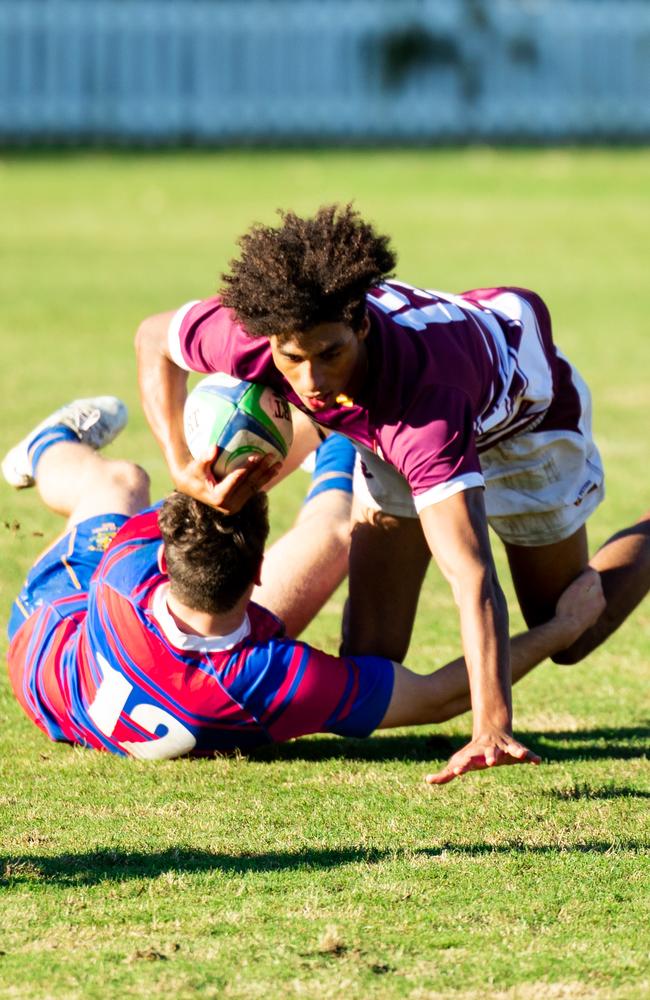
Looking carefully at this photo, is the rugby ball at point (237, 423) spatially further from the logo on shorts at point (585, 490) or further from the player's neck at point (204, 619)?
the logo on shorts at point (585, 490)

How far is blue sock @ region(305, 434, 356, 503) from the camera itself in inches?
288

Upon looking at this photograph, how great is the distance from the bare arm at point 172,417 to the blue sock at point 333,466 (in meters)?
1.13

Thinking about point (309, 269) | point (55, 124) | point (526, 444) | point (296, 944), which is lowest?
point (55, 124)

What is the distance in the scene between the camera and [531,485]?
6582 mm

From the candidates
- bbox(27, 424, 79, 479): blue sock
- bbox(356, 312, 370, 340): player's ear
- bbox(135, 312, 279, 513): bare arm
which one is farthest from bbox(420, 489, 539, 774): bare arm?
bbox(27, 424, 79, 479): blue sock

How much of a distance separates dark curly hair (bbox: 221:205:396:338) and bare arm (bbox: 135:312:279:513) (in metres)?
0.64

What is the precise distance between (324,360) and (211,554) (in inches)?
A: 32.4

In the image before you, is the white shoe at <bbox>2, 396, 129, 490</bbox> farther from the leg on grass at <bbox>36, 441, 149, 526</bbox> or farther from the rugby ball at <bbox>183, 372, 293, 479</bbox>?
the rugby ball at <bbox>183, 372, 293, 479</bbox>

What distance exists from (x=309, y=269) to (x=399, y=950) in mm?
2087

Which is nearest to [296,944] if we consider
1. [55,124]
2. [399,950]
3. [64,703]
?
[399,950]

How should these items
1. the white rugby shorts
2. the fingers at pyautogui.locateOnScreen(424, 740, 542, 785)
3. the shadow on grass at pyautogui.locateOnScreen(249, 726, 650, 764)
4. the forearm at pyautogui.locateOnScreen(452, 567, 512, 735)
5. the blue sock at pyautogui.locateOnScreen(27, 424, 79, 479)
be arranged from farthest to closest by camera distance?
the blue sock at pyautogui.locateOnScreen(27, 424, 79, 479) → the white rugby shorts → the shadow on grass at pyautogui.locateOnScreen(249, 726, 650, 764) → the forearm at pyautogui.locateOnScreen(452, 567, 512, 735) → the fingers at pyautogui.locateOnScreen(424, 740, 542, 785)

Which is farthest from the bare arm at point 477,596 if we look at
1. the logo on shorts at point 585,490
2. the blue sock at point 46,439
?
the blue sock at point 46,439

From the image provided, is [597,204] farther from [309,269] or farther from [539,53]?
[309,269]

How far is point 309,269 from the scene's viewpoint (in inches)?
203
